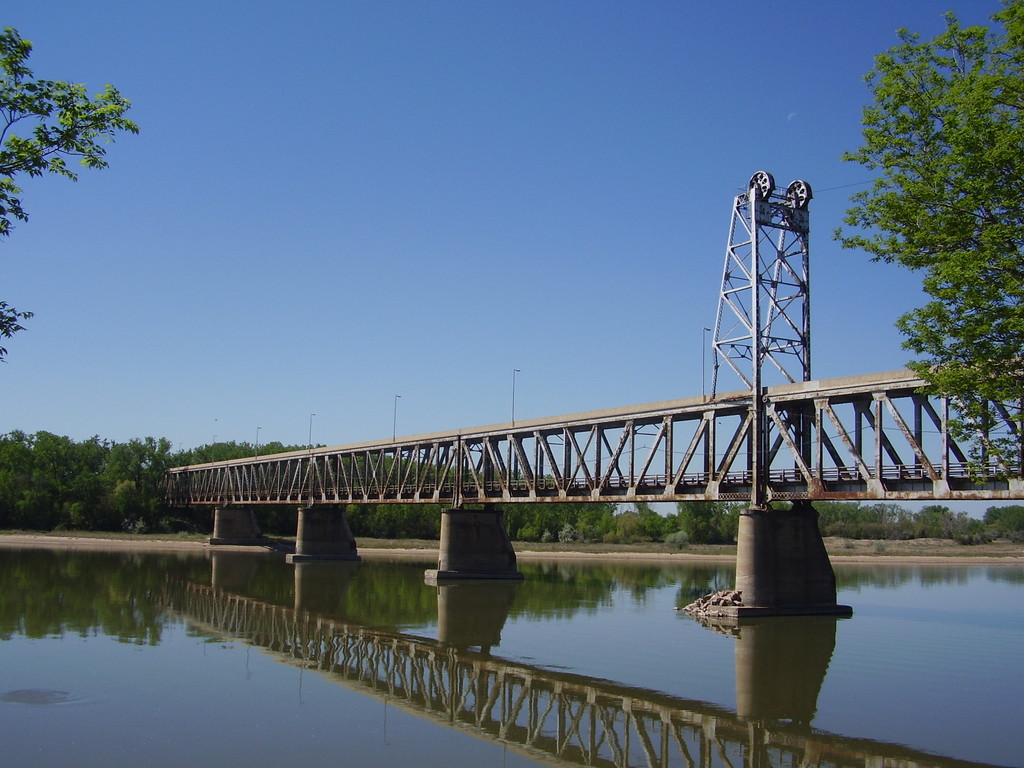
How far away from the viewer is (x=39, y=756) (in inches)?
715

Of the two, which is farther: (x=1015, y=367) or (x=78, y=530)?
(x=78, y=530)

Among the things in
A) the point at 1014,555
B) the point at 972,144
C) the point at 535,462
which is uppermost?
the point at 972,144

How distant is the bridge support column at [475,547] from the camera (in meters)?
67.8

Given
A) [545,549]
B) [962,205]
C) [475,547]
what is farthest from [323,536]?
[962,205]

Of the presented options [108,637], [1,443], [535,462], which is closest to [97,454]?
[1,443]

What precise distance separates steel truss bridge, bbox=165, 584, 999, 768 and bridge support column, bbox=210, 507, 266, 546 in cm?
8842

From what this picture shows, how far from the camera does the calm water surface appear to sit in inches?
781

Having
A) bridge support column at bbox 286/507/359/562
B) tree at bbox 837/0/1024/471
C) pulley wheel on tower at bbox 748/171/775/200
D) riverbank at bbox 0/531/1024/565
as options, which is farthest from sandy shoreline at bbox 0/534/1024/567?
tree at bbox 837/0/1024/471

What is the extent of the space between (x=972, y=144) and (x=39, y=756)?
2202 cm

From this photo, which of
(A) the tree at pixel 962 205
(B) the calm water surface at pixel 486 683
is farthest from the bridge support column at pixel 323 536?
(A) the tree at pixel 962 205

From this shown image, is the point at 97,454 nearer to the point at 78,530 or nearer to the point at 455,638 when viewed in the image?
the point at 78,530

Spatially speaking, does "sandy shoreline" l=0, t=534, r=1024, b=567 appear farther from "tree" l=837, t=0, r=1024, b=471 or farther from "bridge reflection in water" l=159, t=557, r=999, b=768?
"tree" l=837, t=0, r=1024, b=471

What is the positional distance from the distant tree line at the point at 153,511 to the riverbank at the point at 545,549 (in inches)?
275

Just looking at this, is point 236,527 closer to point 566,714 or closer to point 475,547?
point 475,547
